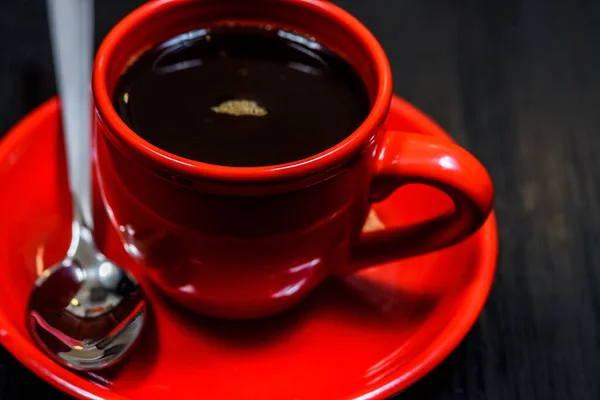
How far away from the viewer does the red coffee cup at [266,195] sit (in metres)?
0.44

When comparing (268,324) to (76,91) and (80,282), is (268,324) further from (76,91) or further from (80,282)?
(76,91)

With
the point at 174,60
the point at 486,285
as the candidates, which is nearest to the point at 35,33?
the point at 174,60

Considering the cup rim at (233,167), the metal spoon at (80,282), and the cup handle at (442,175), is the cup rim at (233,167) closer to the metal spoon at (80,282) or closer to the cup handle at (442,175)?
the cup handle at (442,175)

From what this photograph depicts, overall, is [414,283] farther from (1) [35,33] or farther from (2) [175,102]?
(1) [35,33]

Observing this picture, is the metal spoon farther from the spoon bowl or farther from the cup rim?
the cup rim

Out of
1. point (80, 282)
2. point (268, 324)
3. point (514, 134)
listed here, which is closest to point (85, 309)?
point (80, 282)

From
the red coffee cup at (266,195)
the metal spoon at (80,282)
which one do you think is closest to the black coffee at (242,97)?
the red coffee cup at (266,195)

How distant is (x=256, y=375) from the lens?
1.77 ft

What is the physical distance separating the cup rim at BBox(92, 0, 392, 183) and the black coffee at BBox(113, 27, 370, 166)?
1.5 inches

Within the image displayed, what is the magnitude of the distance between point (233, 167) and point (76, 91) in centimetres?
28

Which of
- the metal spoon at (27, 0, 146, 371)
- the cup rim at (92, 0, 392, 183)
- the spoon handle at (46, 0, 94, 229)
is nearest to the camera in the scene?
the cup rim at (92, 0, 392, 183)

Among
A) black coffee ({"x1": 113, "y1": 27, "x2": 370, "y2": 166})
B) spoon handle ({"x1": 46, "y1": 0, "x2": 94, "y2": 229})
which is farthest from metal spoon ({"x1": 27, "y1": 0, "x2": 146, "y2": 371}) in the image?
black coffee ({"x1": 113, "y1": 27, "x2": 370, "y2": 166})

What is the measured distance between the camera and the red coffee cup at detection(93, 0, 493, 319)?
44 cm

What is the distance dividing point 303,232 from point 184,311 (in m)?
0.16
